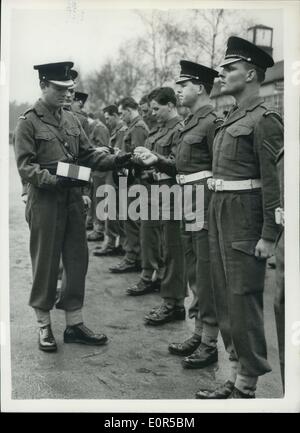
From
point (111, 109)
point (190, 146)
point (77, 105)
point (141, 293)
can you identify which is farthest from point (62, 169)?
point (111, 109)

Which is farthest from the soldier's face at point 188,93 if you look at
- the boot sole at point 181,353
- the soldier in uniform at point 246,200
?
the boot sole at point 181,353

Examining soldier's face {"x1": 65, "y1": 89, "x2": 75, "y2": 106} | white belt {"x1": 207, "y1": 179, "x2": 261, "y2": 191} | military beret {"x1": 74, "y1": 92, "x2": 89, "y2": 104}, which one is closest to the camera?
white belt {"x1": 207, "y1": 179, "x2": 261, "y2": 191}

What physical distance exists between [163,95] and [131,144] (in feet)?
4.29

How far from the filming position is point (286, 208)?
3.08m

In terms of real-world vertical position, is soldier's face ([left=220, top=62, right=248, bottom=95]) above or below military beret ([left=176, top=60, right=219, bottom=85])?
below

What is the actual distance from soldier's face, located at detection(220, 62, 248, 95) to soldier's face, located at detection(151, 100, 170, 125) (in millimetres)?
1303

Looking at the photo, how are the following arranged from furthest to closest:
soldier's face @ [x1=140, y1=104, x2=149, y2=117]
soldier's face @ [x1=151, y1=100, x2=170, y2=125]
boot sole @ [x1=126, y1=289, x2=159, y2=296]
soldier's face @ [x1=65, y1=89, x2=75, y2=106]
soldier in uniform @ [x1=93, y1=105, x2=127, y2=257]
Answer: soldier's face @ [x1=140, y1=104, x2=149, y2=117] < soldier in uniform @ [x1=93, y1=105, x2=127, y2=257] < boot sole @ [x1=126, y1=289, x2=159, y2=296] < soldier's face @ [x1=151, y1=100, x2=170, y2=125] < soldier's face @ [x1=65, y1=89, x2=75, y2=106]

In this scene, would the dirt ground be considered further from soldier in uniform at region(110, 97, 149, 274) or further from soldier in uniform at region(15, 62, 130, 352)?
soldier in uniform at region(110, 97, 149, 274)

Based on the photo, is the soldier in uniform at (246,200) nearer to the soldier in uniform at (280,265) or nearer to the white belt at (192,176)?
the soldier in uniform at (280,265)

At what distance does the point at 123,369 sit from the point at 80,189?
1243mm

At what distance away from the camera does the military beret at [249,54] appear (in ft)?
9.64

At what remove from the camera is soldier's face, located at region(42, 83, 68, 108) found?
3.56 m

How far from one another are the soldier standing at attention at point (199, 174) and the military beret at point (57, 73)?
0.70m

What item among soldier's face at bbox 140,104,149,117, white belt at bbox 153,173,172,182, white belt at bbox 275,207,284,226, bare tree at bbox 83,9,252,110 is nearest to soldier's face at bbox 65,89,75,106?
bare tree at bbox 83,9,252,110
